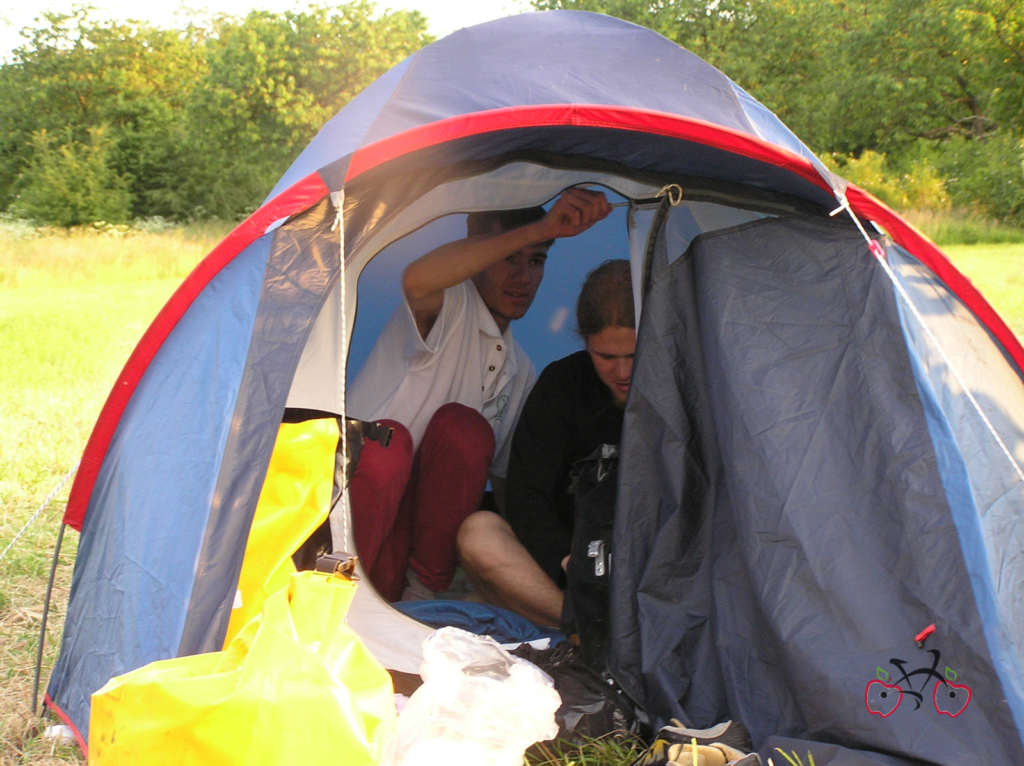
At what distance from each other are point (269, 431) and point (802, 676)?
1053mm

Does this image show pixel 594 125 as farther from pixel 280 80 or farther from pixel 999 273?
pixel 280 80

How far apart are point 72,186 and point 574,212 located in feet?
56.5

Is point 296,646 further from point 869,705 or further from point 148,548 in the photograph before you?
point 869,705

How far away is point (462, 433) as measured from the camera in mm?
2381

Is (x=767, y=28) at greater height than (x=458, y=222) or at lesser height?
greater

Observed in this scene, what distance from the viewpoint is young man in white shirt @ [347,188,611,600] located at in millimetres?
2223

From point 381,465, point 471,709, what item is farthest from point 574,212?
point 471,709

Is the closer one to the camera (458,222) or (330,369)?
(330,369)

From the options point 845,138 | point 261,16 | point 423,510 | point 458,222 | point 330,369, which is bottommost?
point 423,510

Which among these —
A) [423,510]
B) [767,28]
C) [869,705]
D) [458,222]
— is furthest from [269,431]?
[767,28]

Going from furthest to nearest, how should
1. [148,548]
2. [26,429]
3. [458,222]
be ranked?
1. [26,429]
2. [458,222]
3. [148,548]

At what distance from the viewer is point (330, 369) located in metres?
1.97

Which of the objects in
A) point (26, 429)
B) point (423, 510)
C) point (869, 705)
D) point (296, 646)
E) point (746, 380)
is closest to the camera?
point (296, 646)

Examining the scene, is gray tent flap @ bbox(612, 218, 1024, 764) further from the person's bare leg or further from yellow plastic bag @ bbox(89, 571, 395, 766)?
yellow plastic bag @ bbox(89, 571, 395, 766)
